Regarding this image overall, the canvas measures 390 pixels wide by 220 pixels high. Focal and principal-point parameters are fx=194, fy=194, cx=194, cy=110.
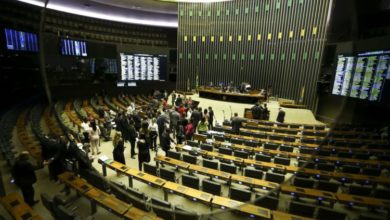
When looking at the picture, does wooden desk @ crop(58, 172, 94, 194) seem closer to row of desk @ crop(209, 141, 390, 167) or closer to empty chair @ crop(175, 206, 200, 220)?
empty chair @ crop(175, 206, 200, 220)

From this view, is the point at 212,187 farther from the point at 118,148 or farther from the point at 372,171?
the point at 372,171

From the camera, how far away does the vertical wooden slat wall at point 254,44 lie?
369 inches

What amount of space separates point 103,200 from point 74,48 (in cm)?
812

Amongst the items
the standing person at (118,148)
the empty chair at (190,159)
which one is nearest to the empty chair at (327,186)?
the empty chair at (190,159)

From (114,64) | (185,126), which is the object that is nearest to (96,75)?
(114,64)

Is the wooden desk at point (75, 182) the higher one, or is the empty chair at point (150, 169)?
the wooden desk at point (75, 182)

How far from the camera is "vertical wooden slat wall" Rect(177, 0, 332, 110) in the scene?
9.37 meters

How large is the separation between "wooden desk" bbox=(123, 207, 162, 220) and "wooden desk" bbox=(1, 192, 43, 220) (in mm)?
911

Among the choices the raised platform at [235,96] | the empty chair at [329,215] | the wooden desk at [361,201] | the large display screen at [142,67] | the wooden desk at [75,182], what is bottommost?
the wooden desk at [361,201]

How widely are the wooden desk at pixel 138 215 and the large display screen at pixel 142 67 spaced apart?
385 inches

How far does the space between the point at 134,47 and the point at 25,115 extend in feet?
25.5

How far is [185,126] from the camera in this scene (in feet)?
16.8

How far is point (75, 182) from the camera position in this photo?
274 centimetres

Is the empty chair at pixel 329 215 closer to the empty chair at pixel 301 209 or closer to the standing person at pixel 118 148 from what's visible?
the empty chair at pixel 301 209
